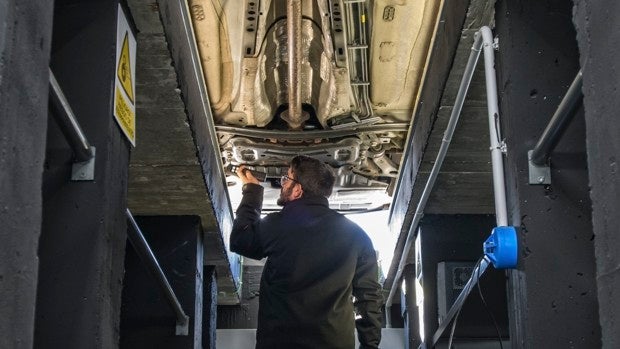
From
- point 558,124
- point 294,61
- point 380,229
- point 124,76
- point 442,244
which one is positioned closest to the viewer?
point 558,124

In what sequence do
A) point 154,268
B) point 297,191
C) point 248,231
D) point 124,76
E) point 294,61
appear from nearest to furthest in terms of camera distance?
point 124,76 < point 248,231 < point 297,191 < point 154,268 < point 294,61

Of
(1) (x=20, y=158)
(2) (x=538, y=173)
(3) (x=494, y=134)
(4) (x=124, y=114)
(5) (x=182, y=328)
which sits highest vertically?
(4) (x=124, y=114)

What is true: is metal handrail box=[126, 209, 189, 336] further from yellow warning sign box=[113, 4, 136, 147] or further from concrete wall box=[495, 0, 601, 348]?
concrete wall box=[495, 0, 601, 348]

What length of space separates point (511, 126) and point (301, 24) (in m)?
2.04

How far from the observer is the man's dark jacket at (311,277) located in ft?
12.6

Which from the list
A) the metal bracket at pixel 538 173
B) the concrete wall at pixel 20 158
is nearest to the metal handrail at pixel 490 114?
the metal bracket at pixel 538 173

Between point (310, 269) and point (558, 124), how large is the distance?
1631mm

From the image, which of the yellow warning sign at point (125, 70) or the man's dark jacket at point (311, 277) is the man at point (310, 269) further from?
the yellow warning sign at point (125, 70)

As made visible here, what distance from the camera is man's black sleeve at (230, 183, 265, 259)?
4.16m

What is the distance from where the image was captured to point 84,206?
2955mm

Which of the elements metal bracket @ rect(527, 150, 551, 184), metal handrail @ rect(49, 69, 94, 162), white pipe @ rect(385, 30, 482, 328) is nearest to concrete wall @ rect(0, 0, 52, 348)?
metal handrail @ rect(49, 69, 94, 162)

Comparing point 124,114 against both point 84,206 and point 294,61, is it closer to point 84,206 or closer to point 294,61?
point 84,206

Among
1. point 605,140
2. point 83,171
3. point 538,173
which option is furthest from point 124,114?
point 605,140

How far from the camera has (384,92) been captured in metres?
5.37
